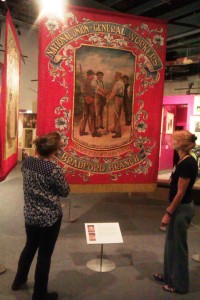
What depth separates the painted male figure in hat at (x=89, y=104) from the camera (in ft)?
14.7

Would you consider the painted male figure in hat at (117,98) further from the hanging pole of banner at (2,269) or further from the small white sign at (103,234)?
the hanging pole of banner at (2,269)

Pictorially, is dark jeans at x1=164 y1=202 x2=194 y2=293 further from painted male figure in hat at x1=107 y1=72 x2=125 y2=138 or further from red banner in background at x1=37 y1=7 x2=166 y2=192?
painted male figure in hat at x1=107 y1=72 x2=125 y2=138

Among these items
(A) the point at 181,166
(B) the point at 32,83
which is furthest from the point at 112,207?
(B) the point at 32,83

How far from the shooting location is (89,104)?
452 cm

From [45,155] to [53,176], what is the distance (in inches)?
Result: 8.6

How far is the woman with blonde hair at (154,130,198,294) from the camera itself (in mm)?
3158

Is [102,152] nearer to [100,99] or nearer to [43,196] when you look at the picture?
[100,99]

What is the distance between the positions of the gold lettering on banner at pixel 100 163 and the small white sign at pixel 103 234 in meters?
0.91

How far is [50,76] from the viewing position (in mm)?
4266

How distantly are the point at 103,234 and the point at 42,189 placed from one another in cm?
137

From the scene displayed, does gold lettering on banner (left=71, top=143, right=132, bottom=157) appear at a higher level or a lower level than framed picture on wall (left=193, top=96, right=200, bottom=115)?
lower

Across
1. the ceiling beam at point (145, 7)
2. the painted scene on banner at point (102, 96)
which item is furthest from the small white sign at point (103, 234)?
the ceiling beam at point (145, 7)

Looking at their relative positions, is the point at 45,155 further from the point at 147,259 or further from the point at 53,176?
the point at 147,259

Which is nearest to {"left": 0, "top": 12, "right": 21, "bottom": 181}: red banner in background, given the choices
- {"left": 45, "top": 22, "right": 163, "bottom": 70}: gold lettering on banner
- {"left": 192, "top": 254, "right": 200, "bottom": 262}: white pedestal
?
{"left": 45, "top": 22, "right": 163, "bottom": 70}: gold lettering on banner
